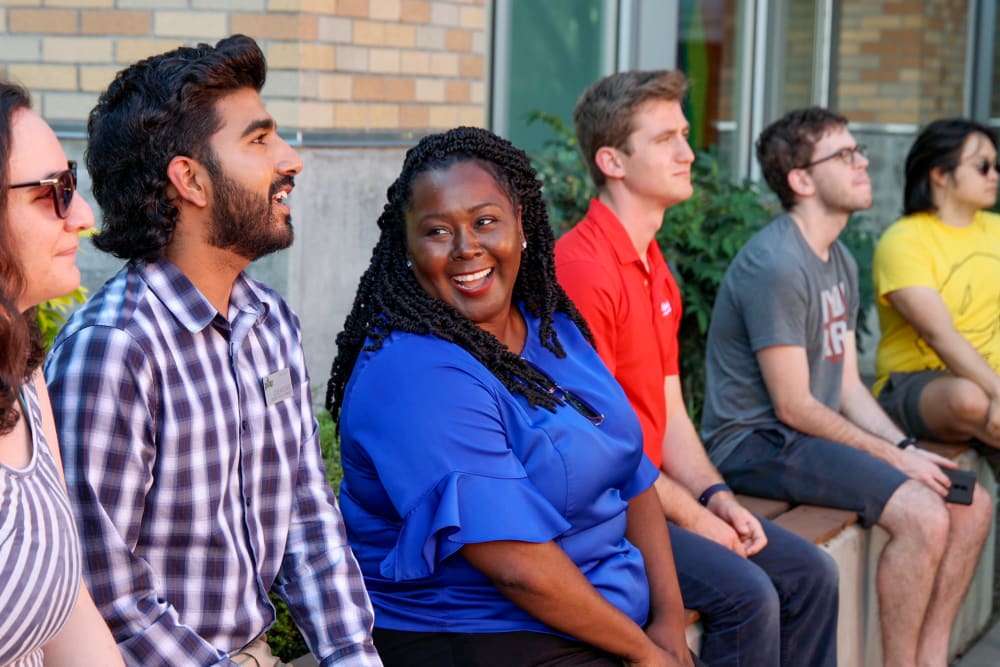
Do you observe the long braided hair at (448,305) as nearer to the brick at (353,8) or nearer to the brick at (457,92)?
the brick at (353,8)

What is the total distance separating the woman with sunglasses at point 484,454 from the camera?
279 cm

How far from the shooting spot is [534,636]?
289 cm

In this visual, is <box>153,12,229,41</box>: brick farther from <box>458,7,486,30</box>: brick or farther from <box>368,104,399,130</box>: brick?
<box>458,7,486,30</box>: brick

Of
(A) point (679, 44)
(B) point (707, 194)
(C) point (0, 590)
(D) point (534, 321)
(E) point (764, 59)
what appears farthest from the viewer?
(E) point (764, 59)

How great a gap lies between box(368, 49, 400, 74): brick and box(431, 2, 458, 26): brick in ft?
0.99

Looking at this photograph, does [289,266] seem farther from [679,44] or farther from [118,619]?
[679,44]

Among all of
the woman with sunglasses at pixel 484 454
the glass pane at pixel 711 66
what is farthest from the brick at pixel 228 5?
the glass pane at pixel 711 66

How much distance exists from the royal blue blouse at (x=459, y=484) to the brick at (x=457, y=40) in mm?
3077

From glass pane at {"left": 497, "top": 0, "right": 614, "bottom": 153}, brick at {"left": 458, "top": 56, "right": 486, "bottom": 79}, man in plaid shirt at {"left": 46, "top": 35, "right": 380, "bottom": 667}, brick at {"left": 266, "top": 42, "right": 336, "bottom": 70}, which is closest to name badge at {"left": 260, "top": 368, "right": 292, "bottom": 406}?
man in plaid shirt at {"left": 46, "top": 35, "right": 380, "bottom": 667}

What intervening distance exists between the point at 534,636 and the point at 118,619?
94 cm

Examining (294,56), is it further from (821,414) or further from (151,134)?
(151,134)

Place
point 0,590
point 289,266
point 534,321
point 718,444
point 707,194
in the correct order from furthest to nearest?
point 707,194, point 289,266, point 718,444, point 534,321, point 0,590

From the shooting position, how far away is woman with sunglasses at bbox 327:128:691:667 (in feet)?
9.14

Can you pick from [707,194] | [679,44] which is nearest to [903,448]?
[707,194]
